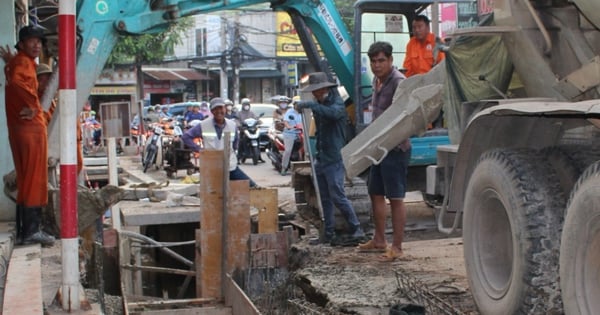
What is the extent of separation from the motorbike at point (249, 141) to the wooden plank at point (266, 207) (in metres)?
12.3

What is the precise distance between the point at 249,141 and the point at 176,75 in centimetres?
2595

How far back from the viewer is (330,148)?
7.90 meters

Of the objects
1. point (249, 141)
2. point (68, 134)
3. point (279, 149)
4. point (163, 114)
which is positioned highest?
point (163, 114)

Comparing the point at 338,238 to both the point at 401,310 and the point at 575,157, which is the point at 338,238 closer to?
the point at 401,310

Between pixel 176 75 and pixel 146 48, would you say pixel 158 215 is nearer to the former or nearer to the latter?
pixel 146 48

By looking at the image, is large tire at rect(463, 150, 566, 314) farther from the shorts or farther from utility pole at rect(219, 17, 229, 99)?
utility pole at rect(219, 17, 229, 99)

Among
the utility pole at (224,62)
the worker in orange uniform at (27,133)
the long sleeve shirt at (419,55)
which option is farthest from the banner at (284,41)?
the worker in orange uniform at (27,133)

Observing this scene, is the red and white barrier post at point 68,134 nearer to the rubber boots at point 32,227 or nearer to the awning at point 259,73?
the rubber boots at point 32,227

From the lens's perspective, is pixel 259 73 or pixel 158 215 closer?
pixel 158 215

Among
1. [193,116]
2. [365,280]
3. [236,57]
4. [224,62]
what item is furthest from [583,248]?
[224,62]

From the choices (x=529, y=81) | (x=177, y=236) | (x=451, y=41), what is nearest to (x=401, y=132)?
(x=451, y=41)

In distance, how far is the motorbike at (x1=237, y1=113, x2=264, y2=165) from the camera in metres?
21.2

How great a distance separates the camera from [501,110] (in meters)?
4.17

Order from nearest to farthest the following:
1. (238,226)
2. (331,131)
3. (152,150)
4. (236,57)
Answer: (331,131) < (238,226) < (152,150) < (236,57)
